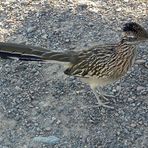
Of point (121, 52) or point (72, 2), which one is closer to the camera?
point (121, 52)

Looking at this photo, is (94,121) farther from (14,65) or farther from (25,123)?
(14,65)

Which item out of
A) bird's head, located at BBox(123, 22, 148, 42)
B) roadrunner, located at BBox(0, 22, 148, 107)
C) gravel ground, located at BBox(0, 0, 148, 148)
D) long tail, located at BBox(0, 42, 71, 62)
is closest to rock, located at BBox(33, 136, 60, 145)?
gravel ground, located at BBox(0, 0, 148, 148)

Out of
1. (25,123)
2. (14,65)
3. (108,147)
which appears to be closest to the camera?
(108,147)

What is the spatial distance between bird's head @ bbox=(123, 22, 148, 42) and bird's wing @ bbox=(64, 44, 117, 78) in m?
0.39

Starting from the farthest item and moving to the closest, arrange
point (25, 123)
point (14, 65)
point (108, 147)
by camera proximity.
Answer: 1. point (14, 65)
2. point (25, 123)
3. point (108, 147)

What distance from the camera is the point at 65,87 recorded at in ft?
23.8

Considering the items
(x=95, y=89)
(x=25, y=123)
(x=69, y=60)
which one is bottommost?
(x=25, y=123)

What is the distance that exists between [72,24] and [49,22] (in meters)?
0.39

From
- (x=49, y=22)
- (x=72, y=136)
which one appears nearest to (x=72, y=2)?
(x=49, y=22)

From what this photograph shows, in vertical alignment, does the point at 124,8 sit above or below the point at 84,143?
above

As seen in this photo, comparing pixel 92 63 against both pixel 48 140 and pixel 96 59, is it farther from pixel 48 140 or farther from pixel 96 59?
pixel 48 140

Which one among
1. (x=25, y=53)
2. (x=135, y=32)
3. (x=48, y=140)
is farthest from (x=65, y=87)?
(x=135, y=32)

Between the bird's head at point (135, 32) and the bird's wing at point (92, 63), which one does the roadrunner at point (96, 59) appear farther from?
the bird's head at point (135, 32)

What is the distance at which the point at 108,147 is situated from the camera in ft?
21.1
